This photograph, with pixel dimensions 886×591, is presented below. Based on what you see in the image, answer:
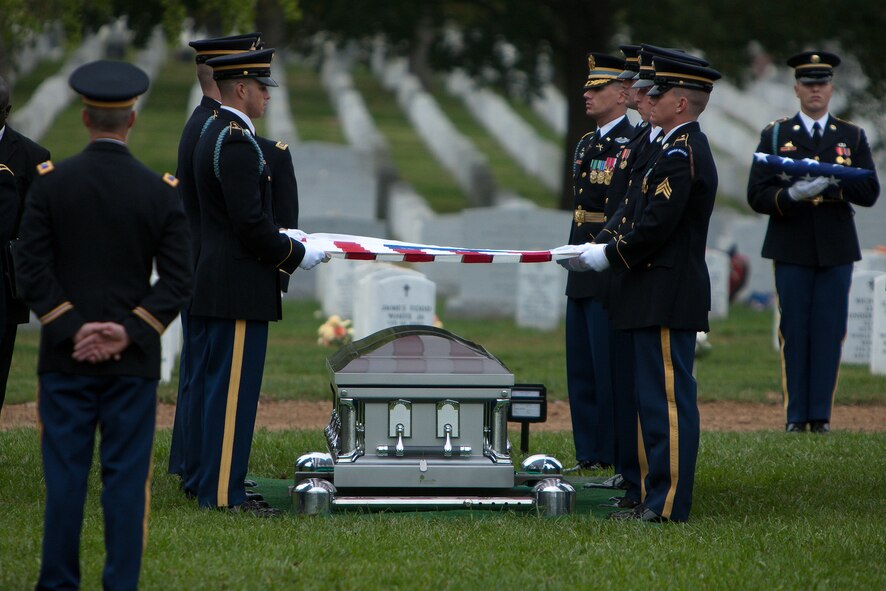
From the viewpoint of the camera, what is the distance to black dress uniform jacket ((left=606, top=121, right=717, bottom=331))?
604 centimetres

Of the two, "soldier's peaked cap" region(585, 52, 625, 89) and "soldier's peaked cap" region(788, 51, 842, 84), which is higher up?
"soldier's peaked cap" region(788, 51, 842, 84)

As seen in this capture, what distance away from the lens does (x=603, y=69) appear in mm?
7355

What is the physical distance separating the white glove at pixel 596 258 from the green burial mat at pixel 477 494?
3.68ft

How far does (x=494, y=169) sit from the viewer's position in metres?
33.7

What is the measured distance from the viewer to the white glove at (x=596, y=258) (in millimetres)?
6310

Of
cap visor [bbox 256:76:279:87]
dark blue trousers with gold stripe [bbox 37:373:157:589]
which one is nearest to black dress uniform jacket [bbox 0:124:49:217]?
cap visor [bbox 256:76:279:87]

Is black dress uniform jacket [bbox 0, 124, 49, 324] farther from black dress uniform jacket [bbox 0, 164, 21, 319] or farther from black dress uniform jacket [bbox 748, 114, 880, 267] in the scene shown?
black dress uniform jacket [bbox 748, 114, 880, 267]

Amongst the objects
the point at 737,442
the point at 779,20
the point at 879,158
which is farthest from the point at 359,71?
the point at 737,442

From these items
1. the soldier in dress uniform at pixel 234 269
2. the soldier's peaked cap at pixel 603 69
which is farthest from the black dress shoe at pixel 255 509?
the soldier's peaked cap at pixel 603 69

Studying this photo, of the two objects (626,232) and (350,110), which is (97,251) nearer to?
(626,232)

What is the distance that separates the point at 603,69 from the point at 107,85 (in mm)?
3505

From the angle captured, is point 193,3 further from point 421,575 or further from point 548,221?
point 421,575

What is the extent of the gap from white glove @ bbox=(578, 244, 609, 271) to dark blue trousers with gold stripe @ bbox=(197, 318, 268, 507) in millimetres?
1567

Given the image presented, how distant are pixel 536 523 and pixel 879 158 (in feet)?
68.7
